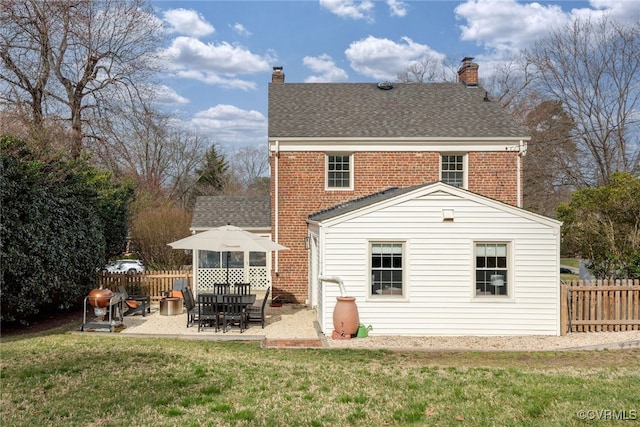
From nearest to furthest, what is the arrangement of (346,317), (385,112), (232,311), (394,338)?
1. (346,317)
2. (394,338)
3. (232,311)
4. (385,112)

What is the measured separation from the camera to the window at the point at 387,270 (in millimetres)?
12648

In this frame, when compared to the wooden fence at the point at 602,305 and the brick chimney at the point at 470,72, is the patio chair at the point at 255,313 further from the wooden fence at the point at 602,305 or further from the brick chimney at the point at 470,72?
the brick chimney at the point at 470,72

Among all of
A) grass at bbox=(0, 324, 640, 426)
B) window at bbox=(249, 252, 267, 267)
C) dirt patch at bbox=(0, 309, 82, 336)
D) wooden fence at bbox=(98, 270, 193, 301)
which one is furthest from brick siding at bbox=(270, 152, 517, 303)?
grass at bbox=(0, 324, 640, 426)

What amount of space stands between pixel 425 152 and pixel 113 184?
13.2m

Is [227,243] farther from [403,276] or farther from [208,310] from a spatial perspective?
[403,276]

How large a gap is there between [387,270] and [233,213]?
9004 mm

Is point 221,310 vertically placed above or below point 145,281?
below

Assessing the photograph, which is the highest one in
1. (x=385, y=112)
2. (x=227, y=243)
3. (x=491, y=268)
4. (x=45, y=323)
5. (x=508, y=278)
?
(x=385, y=112)

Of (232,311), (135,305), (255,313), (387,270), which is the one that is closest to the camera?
(387,270)

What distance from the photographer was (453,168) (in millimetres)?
18094

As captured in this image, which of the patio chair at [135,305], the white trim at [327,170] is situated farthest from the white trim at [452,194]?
the patio chair at [135,305]

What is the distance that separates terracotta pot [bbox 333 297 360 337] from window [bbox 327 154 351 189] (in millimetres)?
6603

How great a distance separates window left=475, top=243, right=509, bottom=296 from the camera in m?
12.6

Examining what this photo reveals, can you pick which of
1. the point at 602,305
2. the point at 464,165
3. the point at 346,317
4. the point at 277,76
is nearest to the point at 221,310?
the point at 346,317
